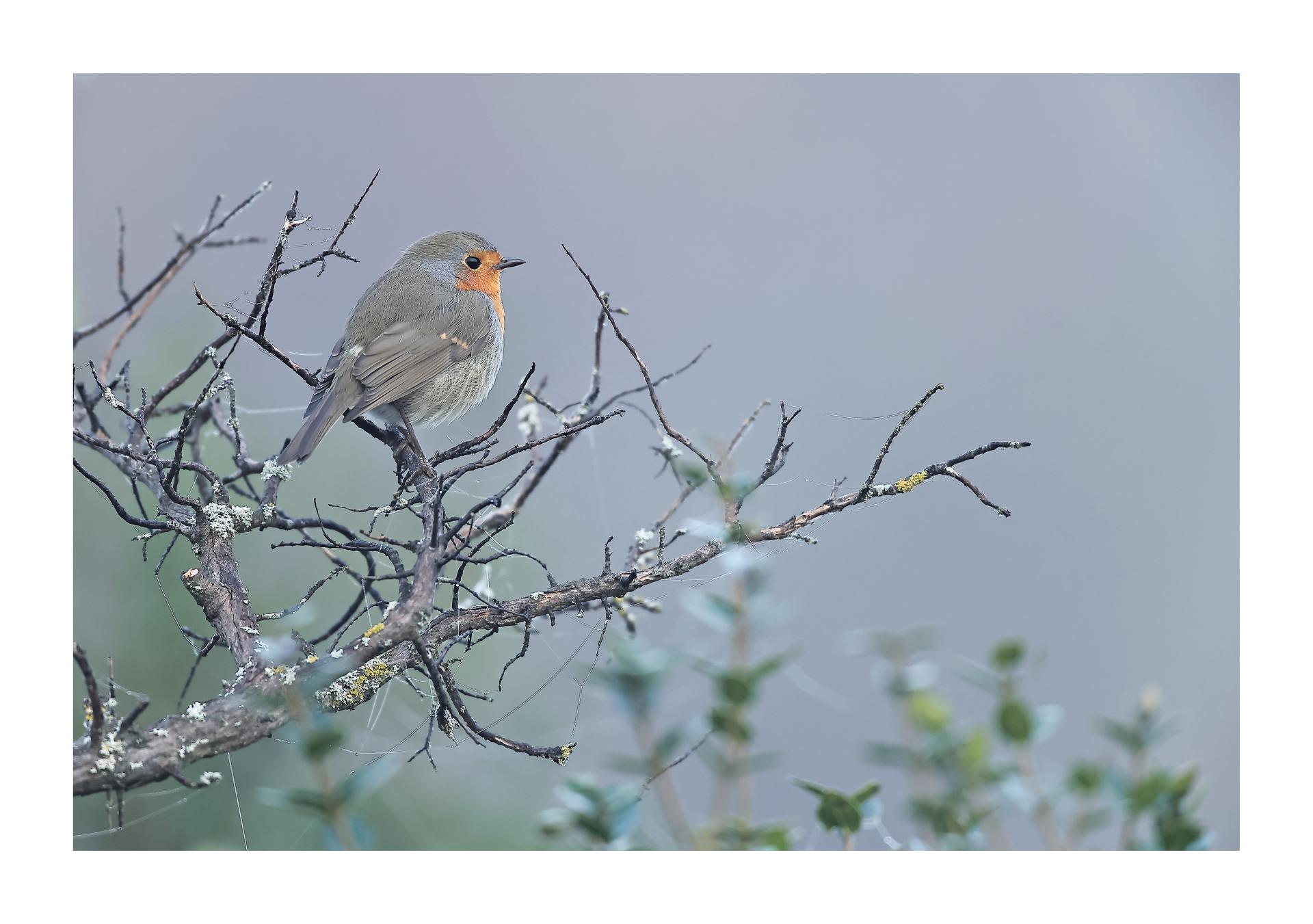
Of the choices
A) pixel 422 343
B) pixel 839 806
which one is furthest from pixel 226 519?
pixel 839 806

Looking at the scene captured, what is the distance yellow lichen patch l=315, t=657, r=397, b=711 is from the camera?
128 centimetres

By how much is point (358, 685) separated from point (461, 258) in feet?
4.05

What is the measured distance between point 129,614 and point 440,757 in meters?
0.69

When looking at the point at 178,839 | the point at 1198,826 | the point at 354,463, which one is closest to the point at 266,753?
the point at 178,839

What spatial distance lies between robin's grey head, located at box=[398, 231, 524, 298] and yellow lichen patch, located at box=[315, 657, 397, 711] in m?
1.19

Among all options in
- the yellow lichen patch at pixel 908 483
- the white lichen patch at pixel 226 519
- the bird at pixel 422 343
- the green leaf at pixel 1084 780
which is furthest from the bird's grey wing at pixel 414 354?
the green leaf at pixel 1084 780

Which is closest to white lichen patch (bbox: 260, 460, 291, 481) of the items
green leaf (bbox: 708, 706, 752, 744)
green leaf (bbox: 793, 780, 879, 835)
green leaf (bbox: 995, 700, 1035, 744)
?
green leaf (bbox: 708, 706, 752, 744)

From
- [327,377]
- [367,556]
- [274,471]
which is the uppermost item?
[327,377]

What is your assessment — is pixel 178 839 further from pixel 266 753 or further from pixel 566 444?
pixel 566 444

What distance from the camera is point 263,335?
1289 mm

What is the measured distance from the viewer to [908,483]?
4.47 ft

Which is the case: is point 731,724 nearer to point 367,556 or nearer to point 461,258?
point 367,556

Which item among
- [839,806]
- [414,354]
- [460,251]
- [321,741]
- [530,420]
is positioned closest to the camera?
[321,741]

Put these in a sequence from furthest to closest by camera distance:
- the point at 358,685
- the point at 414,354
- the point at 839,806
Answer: the point at 414,354, the point at 358,685, the point at 839,806
